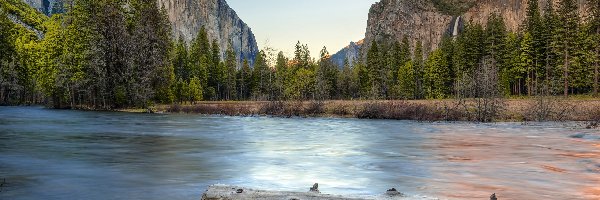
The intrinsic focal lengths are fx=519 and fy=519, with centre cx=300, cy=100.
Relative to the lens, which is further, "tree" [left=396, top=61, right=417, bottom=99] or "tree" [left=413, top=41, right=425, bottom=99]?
"tree" [left=396, top=61, right=417, bottom=99]

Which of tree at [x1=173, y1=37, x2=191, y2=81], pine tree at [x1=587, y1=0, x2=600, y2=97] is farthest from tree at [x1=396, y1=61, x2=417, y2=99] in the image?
tree at [x1=173, y1=37, x2=191, y2=81]

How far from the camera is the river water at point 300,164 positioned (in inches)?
499

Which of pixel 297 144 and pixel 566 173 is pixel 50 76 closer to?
pixel 297 144

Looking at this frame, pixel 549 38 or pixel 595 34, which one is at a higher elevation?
pixel 595 34

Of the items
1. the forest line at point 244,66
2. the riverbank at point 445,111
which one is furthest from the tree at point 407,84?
the riverbank at point 445,111

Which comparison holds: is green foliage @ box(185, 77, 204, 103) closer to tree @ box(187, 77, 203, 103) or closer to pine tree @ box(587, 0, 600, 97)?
tree @ box(187, 77, 203, 103)

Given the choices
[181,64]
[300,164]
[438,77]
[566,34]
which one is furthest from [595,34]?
[181,64]

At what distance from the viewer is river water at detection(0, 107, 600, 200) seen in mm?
12664

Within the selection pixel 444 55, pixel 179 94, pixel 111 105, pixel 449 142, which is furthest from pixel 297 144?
pixel 444 55

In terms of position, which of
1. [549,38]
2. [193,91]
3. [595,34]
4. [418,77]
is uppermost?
[595,34]

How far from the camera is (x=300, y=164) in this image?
18.2 m

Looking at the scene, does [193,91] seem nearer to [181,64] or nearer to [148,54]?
[181,64]

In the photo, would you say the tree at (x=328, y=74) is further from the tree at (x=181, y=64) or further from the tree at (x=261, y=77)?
the tree at (x=181, y=64)

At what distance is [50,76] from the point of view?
6806cm
